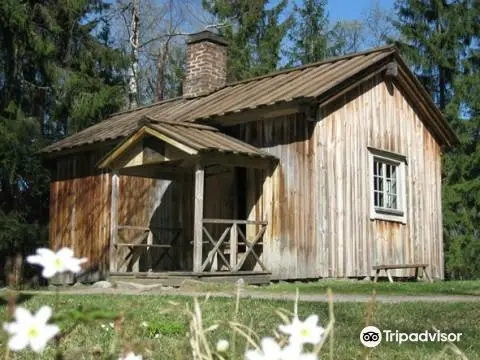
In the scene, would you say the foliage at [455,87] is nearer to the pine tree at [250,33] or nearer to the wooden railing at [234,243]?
the pine tree at [250,33]

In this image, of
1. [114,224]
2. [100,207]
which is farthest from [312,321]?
[100,207]

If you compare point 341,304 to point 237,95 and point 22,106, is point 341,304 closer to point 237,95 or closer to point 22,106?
point 237,95

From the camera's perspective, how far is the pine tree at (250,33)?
31.4 meters

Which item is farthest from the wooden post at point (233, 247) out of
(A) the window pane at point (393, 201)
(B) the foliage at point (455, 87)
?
(B) the foliage at point (455, 87)

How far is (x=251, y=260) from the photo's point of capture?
14062 mm

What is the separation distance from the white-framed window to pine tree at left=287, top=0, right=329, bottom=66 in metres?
17.9

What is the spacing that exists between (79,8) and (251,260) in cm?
1257

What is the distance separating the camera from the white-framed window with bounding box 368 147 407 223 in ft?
48.3

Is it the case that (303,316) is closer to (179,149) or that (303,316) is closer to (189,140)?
(189,140)

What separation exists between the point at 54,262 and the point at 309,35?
33.0m

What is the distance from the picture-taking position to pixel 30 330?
1136 millimetres

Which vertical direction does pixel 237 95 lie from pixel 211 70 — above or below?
below

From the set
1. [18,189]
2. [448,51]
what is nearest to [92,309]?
[18,189]

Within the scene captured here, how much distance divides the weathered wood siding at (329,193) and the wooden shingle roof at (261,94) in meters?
0.52
